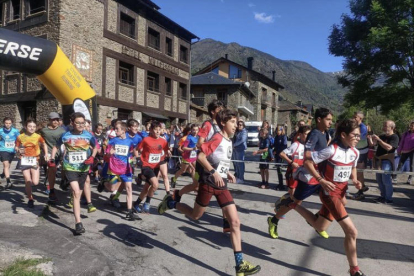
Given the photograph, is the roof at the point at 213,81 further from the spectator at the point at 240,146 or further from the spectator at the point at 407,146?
the spectator at the point at 407,146

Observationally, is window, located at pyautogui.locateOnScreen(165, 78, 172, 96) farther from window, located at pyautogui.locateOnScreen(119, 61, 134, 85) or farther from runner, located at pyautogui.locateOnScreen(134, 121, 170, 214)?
runner, located at pyautogui.locateOnScreen(134, 121, 170, 214)

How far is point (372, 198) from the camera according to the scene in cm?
750

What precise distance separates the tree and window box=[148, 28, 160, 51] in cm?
1293

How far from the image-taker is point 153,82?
23.5 meters

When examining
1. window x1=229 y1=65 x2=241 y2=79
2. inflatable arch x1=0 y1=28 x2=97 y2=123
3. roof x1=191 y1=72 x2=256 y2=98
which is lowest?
inflatable arch x1=0 y1=28 x2=97 y2=123

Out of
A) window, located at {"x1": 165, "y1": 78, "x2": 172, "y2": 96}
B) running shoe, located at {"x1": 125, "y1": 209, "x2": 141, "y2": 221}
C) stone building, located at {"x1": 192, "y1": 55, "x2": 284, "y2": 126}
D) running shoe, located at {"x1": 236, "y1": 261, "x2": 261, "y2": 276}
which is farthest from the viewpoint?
stone building, located at {"x1": 192, "y1": 55, "x2": 284, "y2": 126}

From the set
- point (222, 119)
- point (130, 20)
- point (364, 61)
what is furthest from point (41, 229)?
point (130, 20)

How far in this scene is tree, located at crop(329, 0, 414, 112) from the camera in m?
11.9

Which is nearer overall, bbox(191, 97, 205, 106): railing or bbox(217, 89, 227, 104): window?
bbox(191, 97, 205, 106): railing

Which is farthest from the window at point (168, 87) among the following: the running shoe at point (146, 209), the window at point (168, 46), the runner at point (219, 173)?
the runner at point (219, 173)

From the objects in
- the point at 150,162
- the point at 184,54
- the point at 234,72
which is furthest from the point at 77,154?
the point at 234,72

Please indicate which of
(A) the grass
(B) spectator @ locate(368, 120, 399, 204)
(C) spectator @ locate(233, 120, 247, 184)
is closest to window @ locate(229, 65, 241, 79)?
(C) spectator @ locate(233, 120, 247, 184)

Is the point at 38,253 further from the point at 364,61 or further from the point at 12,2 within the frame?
the point at 12,2

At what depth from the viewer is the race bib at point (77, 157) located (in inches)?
193
